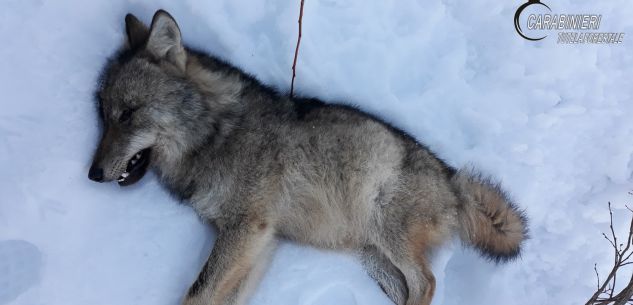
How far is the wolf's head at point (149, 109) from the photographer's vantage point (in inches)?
132

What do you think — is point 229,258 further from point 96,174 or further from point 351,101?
point 351,101

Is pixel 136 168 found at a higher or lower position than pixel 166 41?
lower

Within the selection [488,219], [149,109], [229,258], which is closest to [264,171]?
[229,258]

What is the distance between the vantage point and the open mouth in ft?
11.4

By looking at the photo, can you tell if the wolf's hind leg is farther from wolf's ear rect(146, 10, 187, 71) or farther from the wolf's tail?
wolf's ear rect(146, 10, 187, 71)

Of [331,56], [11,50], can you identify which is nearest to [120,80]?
[11,50]

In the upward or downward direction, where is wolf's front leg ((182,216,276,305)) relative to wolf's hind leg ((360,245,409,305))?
downward

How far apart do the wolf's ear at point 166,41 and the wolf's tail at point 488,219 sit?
2132 millimetres

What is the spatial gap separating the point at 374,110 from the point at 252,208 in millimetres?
1363

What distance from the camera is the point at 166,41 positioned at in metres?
3.46

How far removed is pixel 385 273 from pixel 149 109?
207 centimetres

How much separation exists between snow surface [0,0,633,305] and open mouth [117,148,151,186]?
16 centimetres

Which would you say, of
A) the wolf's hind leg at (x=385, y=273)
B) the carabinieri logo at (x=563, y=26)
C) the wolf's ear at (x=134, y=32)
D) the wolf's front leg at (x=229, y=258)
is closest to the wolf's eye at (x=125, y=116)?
Result: the wolf's ear at (x=134, y=32)

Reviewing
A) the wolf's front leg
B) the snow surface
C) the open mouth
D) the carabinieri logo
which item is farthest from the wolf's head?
the carabinieri logo
